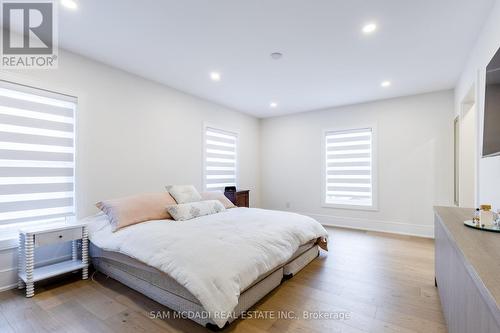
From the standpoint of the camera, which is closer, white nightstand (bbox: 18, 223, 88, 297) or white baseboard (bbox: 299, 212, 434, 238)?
white nightstand (bbox: 18, 223, 88, 297)

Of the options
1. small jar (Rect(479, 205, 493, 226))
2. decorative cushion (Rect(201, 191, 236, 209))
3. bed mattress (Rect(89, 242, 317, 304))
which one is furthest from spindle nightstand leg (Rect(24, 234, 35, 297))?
small jar (Rect(479, 205, 493, 226))

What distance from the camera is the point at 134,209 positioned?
2.82 meters

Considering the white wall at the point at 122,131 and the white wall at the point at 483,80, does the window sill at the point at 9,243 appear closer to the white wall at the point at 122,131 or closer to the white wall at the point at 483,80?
the white wall at the point at 122,131

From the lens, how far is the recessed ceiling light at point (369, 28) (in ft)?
7.72

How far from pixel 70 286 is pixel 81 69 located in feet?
8.23

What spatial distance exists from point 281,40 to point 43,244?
3204 millimetres

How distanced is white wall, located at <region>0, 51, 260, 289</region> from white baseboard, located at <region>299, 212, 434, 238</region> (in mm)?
2919

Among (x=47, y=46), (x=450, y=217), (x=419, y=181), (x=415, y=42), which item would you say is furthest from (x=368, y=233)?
(x=47, y=46)

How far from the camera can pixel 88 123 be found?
3.04 meters

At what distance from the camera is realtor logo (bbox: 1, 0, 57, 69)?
2189 millimetres

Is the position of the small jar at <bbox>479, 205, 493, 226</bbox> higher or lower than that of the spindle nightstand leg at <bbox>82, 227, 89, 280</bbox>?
higher

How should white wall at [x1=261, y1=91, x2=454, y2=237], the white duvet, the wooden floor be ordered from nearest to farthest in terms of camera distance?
the white duvet, the wooden floor, white wall at [x1=261, y1=91, x2=454, y2=237]

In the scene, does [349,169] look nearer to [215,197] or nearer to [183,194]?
[215,197]

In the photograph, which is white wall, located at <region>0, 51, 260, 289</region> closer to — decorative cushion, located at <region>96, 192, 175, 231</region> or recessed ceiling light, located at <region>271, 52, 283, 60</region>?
decorative cushion, located at <region>96, 192, 175, 231</region>
